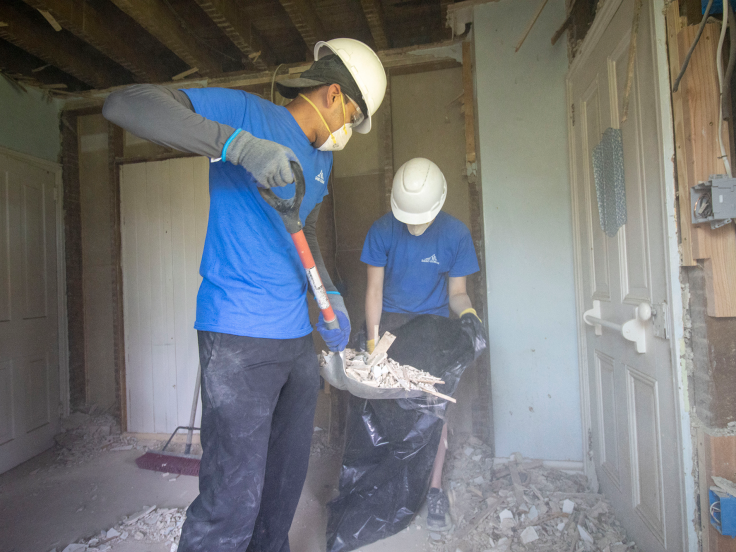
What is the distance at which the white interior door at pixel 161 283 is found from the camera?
3.16 metres

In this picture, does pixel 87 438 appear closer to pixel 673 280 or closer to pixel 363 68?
pixel 363 68

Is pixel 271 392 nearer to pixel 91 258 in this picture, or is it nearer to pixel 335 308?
pixel 335 308

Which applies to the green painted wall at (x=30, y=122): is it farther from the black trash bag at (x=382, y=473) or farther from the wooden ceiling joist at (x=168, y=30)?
the black trash bag at (x=382, y=473)

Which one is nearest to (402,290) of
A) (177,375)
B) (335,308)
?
(335,308)

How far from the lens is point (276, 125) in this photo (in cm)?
125

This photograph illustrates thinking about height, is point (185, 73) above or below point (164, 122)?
above

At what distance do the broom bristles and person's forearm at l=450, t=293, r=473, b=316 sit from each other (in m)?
1.74

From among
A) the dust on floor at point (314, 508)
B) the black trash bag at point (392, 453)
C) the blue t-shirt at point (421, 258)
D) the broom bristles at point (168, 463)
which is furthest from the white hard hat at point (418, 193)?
the broom bristles at point (168, 463)

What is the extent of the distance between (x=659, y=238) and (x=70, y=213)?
3.67m

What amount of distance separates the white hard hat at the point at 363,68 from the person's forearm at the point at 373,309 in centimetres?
94

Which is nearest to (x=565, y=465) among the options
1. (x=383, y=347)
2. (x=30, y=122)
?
(x=383, y=347)

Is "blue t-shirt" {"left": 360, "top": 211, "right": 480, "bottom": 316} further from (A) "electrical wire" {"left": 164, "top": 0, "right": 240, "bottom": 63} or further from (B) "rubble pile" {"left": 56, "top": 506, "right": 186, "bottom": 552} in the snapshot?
(A) "electrical wire" {"left": 164, "top": 0, "right": 240, "bottom": 63}

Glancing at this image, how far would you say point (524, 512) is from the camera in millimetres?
1973

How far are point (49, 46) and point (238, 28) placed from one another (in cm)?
116
